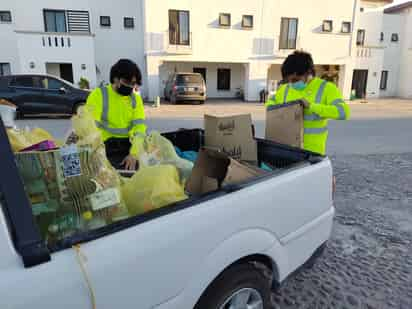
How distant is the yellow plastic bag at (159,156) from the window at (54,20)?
A: 21.9 meters

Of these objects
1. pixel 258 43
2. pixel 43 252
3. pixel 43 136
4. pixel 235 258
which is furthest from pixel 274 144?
pixel 258 43

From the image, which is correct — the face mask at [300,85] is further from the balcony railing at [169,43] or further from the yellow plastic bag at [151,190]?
the balcony railing at [169,43]

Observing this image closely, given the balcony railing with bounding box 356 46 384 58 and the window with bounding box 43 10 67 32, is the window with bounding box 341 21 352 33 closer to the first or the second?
the balcony railing with bounding box 356 46 384 58

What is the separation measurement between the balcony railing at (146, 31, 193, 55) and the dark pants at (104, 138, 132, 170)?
61.9 ft

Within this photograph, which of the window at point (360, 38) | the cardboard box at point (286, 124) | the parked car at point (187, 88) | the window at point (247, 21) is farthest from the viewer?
the window at point (360, 38)

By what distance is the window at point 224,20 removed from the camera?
2144 cm

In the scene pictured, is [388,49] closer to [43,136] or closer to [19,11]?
[19,11]

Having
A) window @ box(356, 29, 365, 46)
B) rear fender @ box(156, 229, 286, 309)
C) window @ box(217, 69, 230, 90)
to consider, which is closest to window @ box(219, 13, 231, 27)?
window @ box(217, 69, 230, 90)

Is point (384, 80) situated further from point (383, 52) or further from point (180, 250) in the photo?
point (180, 250)

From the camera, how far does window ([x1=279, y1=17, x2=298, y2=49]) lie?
22.8 m

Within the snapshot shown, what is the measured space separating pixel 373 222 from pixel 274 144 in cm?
205

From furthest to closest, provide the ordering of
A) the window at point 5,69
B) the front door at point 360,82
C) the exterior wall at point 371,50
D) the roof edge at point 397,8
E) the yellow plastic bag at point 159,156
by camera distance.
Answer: the roof edge at point 397,8 < the front door at point 360,82 < the exterior wall at point 371,50 < the window at point 5,69 < the yellow plastic bag at point 159,156

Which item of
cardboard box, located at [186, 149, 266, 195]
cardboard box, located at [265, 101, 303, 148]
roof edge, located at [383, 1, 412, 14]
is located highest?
roof edge, located at [383, 1, 412, 14]

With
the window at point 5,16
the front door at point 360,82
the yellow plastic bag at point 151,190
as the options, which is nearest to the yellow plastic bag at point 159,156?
the yellow plastic bag at point 151,190
